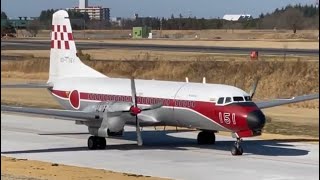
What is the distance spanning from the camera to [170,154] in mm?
29609

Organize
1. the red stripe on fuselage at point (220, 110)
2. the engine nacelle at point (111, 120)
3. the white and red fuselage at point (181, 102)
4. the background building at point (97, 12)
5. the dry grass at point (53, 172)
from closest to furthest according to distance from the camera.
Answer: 1. the dry grass at point (53, 172)
2. the red stripe on fuselage at point (220, 110)
3. the white and red fuselage at point (181, 102)
4. the engine nacelle at point (111, 120)
5. the background building at point (97, 12)

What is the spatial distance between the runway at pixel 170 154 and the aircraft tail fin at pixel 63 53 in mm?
2799

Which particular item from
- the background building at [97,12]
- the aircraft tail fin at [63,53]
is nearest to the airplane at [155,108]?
the aircraft tail fin at [63,53]

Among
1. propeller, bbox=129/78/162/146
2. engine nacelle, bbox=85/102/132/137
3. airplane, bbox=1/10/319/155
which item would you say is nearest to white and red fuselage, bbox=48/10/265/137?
airplane, bbox=1/10/319/155

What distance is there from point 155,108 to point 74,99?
4.94m

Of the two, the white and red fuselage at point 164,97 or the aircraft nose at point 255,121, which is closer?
the aircraft nose at point 255,121

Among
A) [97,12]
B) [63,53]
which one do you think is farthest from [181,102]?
[97,12]

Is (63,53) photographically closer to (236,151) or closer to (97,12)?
(236,151)

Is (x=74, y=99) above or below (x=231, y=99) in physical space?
below

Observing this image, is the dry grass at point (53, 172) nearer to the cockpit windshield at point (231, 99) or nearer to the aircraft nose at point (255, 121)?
the aircraft nose at point (255, 121)

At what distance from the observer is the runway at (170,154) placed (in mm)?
25062

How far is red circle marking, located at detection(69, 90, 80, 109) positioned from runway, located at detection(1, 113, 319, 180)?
5.00ft

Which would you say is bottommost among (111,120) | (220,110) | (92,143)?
(92,143)

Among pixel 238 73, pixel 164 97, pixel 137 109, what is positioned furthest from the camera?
pixel 238 73
